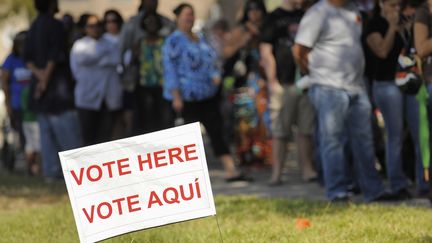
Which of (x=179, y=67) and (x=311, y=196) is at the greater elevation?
(x=179, y=67)

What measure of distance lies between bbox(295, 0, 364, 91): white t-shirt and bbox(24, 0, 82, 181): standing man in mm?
4231

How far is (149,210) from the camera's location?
24.6ft

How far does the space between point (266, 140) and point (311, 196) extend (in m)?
4.02

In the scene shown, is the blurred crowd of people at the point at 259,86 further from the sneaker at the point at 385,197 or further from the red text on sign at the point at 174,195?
the red text on sign at the point at 174,195

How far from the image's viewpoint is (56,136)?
14.6m

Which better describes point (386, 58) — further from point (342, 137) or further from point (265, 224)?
point (265, 224)

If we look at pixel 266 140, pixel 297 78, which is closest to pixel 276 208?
pixel 297 78

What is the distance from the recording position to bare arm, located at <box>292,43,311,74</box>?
11000mm

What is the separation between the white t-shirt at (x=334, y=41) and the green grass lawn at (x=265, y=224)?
1157 mm

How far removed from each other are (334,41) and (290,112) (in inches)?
100

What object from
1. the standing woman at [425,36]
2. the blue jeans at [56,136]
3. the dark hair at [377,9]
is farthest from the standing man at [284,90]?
the standing woman at [425,36]

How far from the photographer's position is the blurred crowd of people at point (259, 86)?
1096 centimetres

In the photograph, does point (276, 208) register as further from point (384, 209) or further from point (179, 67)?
point (179, 67)

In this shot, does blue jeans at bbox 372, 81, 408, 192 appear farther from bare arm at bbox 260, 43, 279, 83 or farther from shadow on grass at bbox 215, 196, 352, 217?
bare arm at bbox 260, 43, 279, 83
